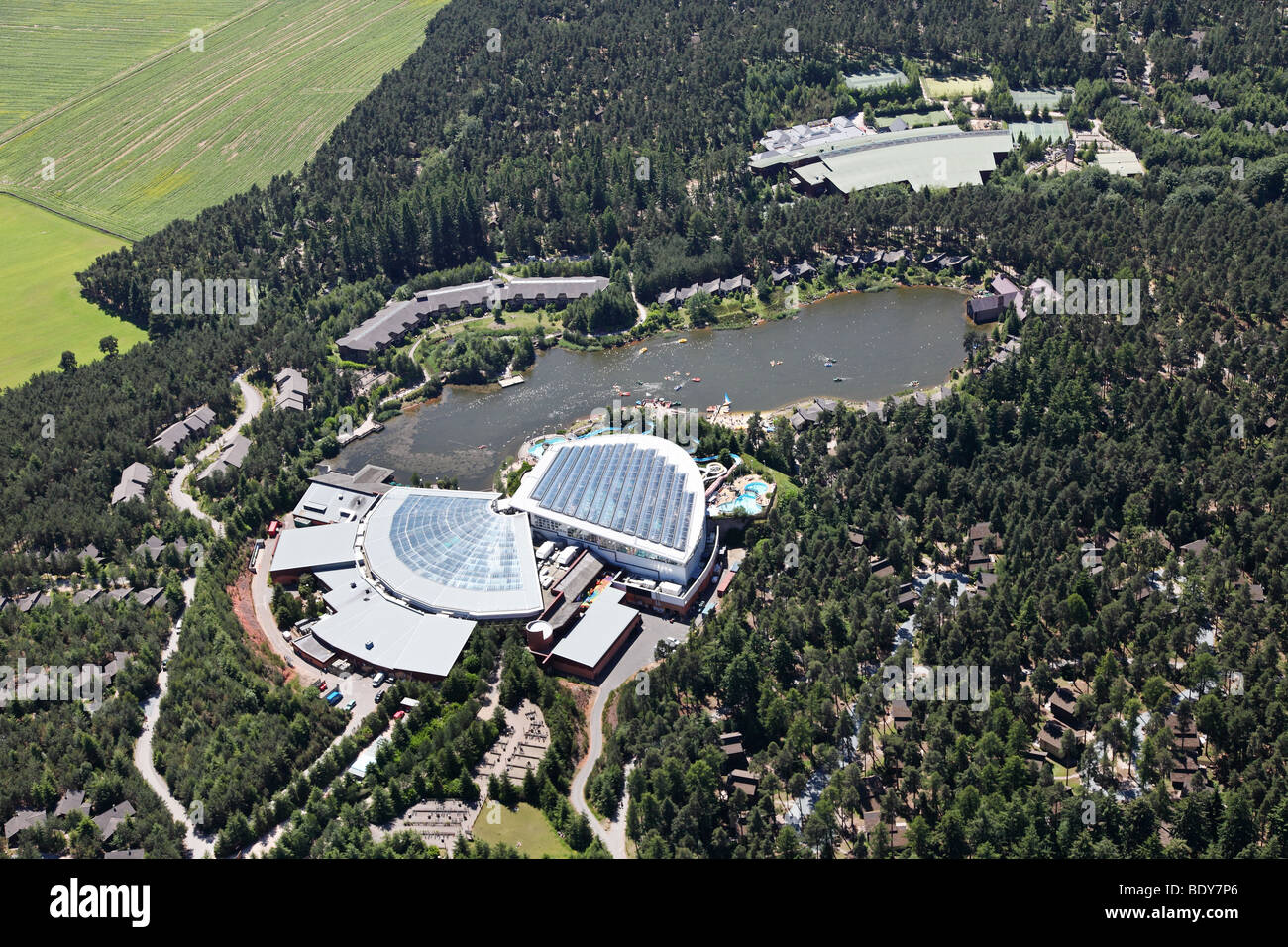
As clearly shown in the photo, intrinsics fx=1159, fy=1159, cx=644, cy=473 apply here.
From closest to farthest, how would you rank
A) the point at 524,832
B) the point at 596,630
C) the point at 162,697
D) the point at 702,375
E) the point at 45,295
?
1. the point at 524,832
2. the point at 162,697
3. the point at 596,630
4. the point at 702,375
5. the point at 45,295

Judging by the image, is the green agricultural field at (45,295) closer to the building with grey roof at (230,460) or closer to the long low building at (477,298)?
the long low building at (477,298)

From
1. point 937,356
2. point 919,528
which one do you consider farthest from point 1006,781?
point 937,356

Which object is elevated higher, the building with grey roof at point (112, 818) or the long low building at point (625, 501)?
the long low building at point (625, 501)

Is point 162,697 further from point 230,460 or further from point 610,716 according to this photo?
point 230,460

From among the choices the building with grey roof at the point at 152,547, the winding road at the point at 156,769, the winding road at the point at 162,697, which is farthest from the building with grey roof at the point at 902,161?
the winding road at the point at 156,769

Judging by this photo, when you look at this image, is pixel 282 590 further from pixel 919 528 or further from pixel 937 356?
pixel 937 356

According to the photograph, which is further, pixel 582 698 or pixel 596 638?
pixel 596 638

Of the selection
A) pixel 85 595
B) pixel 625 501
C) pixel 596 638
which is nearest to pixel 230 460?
pixel 85 595

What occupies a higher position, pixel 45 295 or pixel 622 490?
pixel 45 295
